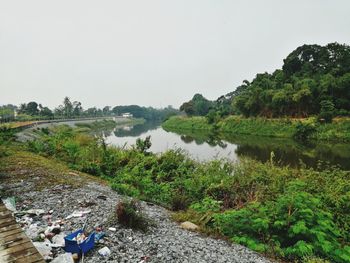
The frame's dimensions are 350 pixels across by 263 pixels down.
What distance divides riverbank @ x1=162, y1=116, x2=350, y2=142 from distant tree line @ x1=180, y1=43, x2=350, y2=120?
1935 millimetres

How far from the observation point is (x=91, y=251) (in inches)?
163

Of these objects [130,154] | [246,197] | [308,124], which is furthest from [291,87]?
[246,197]

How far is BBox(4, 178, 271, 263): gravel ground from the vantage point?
4.27 metres

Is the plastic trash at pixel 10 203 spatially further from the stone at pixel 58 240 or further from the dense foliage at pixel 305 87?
the dense foliage at pixel 305 87

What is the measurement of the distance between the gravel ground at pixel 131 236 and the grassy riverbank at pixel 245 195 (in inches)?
23.5

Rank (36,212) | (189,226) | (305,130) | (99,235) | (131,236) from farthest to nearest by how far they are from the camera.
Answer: (305,130), (189,226), (36,212), (131,236), (99,235)

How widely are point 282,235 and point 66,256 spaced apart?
407 cm

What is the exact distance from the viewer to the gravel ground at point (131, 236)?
14.0ft

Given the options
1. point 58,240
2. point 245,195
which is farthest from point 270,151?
point 58,240

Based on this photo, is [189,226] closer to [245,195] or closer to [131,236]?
[131,236]

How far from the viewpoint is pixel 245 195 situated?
26.4 ft

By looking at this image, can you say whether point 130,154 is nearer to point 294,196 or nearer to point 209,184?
point 209,184

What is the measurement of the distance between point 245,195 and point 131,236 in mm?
4293

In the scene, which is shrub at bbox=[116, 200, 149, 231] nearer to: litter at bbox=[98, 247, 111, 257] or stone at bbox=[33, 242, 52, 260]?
litter at bbox=[98, 247, 111, 257]
